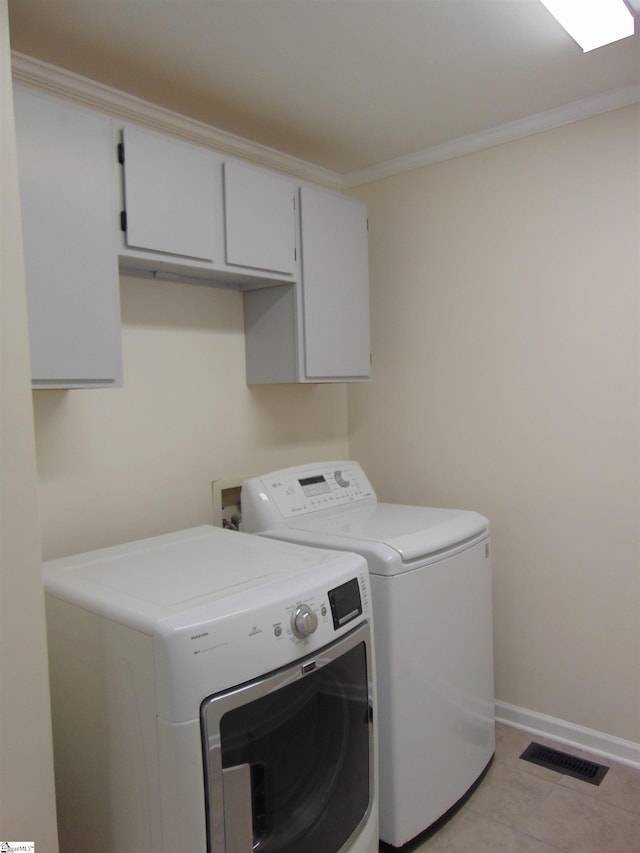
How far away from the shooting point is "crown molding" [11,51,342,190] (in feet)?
6.27

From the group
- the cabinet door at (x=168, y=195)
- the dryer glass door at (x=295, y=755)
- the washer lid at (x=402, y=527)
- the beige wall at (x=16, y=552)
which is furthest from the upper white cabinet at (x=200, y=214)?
the dryer glass door at (x=295, y=755)

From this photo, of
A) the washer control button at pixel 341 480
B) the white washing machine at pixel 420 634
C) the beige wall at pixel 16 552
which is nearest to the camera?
the beige wall at pixel 16 552

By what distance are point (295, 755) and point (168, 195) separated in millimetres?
1640

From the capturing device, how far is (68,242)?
1.68 meters

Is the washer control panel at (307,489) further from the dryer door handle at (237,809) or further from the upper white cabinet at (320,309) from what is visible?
the dryer door handle at (237,809)

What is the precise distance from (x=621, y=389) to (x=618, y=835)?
4.80 feet

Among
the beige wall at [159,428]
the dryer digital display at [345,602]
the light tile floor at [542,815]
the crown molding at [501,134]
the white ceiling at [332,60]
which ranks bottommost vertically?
the light tile floor at [542,815]

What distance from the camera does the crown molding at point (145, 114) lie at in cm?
191

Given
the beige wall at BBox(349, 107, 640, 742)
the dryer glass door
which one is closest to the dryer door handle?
the dryer glass door

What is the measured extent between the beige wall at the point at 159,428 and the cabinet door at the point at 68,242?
1.11ft

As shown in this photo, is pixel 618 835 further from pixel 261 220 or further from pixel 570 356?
pixel 261 220

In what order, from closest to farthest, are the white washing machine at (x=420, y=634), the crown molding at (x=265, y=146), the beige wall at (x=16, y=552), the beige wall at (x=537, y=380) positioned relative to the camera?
the beige wall at (x=16, y=552) → the white washing machine at (x=420, y=634) → the crown molding at (x=265, y=146) → the beige wall at (x=537, y=380)

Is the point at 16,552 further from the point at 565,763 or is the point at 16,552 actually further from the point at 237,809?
the point at 565,763

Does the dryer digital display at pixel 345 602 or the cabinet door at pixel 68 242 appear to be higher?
the cabinet door at pixel 68 242
